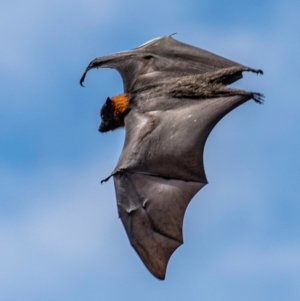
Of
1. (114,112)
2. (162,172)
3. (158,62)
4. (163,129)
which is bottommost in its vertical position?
(162,172)

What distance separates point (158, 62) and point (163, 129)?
7.11 ft

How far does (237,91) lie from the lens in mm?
17891

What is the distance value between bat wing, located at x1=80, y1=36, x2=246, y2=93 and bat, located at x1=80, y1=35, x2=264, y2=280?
0.06 ft

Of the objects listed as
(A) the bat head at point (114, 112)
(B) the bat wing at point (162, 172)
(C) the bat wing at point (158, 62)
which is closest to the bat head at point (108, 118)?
(A) the bat head at point (114, 112)

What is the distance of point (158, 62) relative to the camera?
19281 mm

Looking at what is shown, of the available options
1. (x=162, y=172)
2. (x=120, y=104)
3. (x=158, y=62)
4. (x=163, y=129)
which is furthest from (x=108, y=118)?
(x=162, y=172)

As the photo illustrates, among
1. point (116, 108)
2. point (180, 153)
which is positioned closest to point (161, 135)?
point (180, 153)

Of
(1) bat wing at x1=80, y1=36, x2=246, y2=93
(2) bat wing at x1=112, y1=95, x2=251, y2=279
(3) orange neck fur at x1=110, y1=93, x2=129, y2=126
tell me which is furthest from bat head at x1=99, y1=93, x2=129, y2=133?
(2) bat wing at x1=112, y1=95, x2=251, y2=279

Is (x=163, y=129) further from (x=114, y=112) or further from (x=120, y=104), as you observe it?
(x=114, y=112)

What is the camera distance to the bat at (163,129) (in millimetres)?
16516

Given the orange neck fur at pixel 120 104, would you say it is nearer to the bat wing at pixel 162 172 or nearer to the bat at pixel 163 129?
the bat at pixel 163 129

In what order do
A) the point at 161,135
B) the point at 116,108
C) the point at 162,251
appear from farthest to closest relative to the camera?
1. the point at 116,108
2. the point at 161,135
3. the point at 162,251

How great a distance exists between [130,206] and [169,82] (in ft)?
8.71

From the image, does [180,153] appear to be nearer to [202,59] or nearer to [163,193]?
[163,193]
